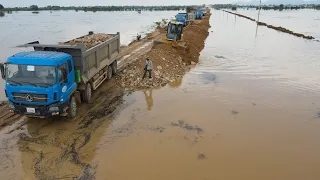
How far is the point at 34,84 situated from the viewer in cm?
770

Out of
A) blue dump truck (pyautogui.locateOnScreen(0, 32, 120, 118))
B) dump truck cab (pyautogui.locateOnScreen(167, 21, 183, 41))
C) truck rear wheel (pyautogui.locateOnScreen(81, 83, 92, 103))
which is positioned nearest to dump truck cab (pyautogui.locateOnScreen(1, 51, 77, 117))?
blue dump truck (pyautogui.locateOnScreen(0, 32, 120, 118))

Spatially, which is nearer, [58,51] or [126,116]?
[58,51]

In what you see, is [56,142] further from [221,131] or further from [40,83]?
[221,131]

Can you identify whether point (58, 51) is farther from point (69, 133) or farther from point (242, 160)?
point (242, 160)

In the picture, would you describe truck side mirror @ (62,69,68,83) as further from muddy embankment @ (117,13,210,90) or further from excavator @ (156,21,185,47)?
excavator @ (156,21,185,47)

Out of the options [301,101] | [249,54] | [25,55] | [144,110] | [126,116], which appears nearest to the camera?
[25,55]

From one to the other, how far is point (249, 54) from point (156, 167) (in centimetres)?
1905

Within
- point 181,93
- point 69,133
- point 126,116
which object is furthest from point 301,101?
point 69,133

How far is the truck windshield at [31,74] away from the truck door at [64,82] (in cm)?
25

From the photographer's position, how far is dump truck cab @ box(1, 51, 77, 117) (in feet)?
25.3

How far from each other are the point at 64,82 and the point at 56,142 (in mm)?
2002

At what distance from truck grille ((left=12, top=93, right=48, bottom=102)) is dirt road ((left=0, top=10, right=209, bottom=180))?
128 cm

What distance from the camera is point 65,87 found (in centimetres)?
835

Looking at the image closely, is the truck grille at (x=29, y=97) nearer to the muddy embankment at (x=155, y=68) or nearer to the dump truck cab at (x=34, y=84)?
the dump truck cab at (x=34, y=84)
